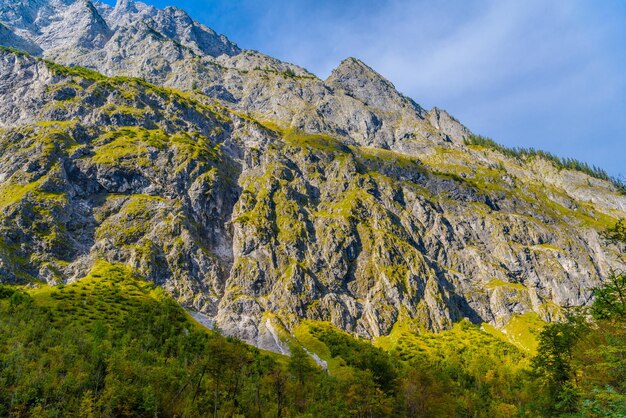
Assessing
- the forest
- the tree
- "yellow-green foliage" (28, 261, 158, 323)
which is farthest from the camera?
"yellow-green foliage" (28, 261, 158, 323)

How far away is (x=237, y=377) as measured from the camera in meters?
71.2

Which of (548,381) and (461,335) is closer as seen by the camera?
(548,381)

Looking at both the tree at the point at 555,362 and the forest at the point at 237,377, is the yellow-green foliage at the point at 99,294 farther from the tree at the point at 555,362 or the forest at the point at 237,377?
the tree at the point at 555,362

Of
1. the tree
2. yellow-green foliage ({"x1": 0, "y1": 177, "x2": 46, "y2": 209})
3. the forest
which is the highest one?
yellow-green foliage ({"x1": 0, "y1": 177, "x2": 46, "y2": 209})

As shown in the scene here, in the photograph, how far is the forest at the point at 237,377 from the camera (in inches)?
1813

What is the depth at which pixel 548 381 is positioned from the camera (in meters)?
63.4

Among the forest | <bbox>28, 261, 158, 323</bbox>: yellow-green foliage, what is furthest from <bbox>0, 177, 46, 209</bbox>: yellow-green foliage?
the forest

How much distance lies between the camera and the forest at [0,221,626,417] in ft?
151

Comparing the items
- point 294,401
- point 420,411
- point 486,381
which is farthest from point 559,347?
point 486,381

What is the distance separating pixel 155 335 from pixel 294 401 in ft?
244

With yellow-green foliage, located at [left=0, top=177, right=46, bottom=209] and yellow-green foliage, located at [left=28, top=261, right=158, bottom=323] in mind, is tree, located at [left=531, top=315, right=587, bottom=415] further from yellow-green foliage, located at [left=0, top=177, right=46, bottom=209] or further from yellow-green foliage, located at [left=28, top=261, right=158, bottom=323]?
yellow-green foliage, located at [left=0, top=177, right=46, bottom=209]

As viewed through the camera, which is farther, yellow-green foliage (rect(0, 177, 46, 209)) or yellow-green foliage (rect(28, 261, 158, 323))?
yellow-green foliage (rect(0, 177, 46, 209))

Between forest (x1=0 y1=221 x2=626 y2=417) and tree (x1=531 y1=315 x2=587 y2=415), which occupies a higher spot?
tree (x1=531 y1=315 x2=587 y2=415)

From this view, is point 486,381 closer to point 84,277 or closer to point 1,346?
point 1,346
